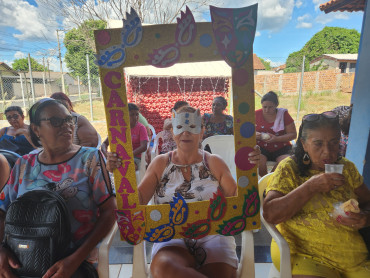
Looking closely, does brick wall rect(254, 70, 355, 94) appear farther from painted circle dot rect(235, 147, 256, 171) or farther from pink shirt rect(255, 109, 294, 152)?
painted circle dot rect(235, 147, 256, 171)

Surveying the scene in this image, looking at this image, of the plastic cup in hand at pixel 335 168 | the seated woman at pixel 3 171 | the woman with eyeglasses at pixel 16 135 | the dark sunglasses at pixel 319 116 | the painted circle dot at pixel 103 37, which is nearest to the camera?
the painted circle dot at pixel 103 37

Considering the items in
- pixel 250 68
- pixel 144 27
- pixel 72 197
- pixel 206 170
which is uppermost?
pixel 144 27

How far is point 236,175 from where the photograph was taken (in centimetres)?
140

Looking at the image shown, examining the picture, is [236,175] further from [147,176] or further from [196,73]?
[196,73]

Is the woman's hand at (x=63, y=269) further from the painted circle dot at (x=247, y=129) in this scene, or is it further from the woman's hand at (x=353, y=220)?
the woman's hand at (x=353, y=220)

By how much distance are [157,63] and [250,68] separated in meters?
0.48

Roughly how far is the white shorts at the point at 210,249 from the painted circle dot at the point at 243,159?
0.51 meters

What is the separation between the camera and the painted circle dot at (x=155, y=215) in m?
1.38

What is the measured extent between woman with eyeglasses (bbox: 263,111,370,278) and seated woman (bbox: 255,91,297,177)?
66.6 inches

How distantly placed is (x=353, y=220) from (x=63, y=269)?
1559 millimetres

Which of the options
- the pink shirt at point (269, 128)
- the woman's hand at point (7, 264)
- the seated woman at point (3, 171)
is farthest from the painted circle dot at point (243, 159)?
the pink shirt at point (269, 128)

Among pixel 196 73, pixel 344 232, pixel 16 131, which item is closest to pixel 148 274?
pixel 344 232

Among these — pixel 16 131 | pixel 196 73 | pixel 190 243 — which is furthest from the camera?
pixel 16 131

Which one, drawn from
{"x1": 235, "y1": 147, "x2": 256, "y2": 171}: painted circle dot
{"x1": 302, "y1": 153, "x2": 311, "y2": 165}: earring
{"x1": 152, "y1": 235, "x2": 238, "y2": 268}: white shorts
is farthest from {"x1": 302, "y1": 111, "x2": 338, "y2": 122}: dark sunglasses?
{"x1": 152, "y1": 235, "x2": 238, "y2": 268}: white shorts
